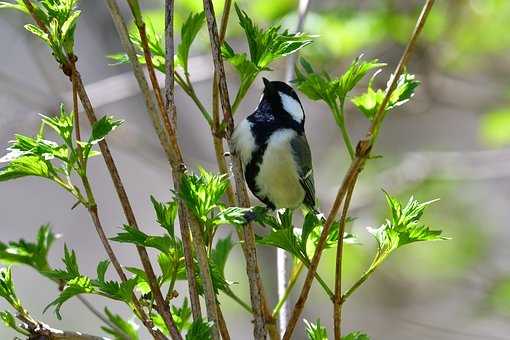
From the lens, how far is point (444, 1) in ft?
11.1

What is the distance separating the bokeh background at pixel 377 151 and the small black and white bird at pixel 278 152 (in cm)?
79

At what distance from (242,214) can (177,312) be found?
27 cm

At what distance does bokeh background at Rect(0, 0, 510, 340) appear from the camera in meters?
3.26

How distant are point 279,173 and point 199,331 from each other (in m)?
0.84

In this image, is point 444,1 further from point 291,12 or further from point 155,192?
point 155,192

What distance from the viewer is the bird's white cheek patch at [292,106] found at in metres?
1.83

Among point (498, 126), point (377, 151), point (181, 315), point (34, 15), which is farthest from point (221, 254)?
point (377, 151)

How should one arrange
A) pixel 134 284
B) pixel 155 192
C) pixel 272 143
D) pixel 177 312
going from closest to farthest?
pixel 134 284 → pixel 177 312 → pixel 272 143 → pixel 155 192

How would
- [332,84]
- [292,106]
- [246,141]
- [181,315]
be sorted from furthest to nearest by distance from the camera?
1. [292,106]
2. [246,141]
3. [181,315]
4. [332,84]

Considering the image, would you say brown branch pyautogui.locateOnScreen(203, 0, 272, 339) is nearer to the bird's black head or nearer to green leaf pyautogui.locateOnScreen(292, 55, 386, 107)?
green leaf pyautogui.locateOnScreen(292, 55, 386, 107)

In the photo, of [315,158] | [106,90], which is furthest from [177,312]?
[315,158]

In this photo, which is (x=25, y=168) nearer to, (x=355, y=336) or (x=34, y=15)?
(x=34, y=15)

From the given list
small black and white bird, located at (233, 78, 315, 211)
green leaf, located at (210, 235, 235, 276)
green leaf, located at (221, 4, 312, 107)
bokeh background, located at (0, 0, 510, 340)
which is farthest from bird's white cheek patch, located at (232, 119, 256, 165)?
bokeh background, located at (0, 0, 510, 340)

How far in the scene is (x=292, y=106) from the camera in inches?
72.6
